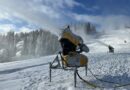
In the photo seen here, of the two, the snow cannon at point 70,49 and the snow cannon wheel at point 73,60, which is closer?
the snow cannon at point 70,49

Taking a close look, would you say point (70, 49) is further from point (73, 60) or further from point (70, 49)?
point (73, 60)

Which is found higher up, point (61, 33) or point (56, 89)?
point (61, 33)

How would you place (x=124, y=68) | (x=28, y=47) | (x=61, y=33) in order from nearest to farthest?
(x=61, y=33) < (x=124, y=68) < (x=28, y=47)

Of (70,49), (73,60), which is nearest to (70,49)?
(70,49)

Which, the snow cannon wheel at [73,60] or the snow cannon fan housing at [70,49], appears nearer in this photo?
the snow cannon fan housing at [70,49]

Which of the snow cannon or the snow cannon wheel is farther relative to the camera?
the snow cannon wheel

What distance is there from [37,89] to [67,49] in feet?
7.56

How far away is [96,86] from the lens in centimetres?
1142

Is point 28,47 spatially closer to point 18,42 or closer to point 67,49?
point 18,42

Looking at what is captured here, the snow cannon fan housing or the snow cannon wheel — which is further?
the snow cannon wheel

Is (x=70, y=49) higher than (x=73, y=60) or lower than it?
higher

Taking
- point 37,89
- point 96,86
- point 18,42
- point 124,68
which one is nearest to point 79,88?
point 96,86

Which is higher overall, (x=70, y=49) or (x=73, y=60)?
(x=70, y=49)

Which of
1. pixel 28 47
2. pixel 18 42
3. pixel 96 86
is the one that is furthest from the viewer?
pixel 18 42
